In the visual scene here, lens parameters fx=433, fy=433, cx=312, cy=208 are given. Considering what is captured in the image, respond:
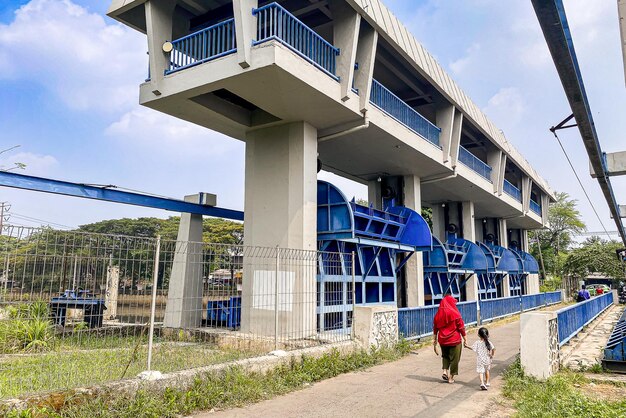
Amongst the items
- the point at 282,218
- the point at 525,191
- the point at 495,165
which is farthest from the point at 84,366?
the point at 525,191

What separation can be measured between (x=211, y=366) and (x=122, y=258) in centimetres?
211

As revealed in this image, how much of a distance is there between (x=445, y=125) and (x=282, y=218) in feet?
28.1

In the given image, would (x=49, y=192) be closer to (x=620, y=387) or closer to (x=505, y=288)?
(x=620, y=387)

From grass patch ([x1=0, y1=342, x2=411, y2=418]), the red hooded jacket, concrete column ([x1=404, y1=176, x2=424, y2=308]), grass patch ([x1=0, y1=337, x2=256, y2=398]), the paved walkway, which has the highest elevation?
concrete column ([x1=404, y1=176, x2=424, y2=308])

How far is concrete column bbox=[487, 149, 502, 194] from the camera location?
2195cm

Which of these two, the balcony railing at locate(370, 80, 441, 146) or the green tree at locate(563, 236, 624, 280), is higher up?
the balcony railing at locate(370, 80, 441, 146)

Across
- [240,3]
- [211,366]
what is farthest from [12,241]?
[240,3]

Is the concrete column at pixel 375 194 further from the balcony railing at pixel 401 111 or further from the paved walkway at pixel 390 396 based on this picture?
the paved walkway at pixel 390 396

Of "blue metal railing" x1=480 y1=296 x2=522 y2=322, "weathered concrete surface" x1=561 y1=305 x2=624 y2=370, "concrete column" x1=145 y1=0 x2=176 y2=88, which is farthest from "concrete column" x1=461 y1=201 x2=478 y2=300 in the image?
"concrete column" x1=145 y1=0 x2=176 y2=88

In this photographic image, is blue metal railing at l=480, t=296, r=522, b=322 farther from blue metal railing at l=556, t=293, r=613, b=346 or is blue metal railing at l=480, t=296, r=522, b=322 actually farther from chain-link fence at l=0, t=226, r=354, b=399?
chain-link fence at l=0, t=226, r=354, b=399

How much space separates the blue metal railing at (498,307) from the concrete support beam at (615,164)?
7017 millimetres

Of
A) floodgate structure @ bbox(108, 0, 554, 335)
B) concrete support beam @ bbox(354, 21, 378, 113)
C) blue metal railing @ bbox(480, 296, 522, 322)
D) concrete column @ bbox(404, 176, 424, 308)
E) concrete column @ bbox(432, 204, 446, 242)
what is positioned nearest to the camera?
floodgate structure @ bbox(108, 0, 554, 335)

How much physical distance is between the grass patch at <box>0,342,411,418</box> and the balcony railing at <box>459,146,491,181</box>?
12189 millimetres

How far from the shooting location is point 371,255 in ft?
45.1
